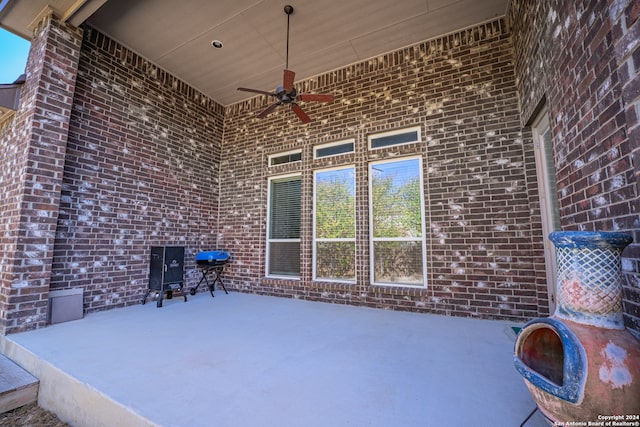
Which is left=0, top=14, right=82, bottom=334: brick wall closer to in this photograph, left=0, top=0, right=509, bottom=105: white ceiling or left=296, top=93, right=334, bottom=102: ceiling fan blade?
left=0, top=0, right=509, bottom=105: white ceiling

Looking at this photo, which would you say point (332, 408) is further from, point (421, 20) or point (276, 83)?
point (276, 83)

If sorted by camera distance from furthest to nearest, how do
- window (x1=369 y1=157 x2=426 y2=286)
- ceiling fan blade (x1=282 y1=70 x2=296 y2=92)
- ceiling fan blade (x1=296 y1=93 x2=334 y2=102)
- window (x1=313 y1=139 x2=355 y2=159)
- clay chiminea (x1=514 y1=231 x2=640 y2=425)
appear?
window (x1=313 y1=139 x2=355 y2=159), window (x1=369 y1=157 x2=426 y2=286), ceiling fan blade (x1=296 y1=93 x2=334 y2=102), ceiling fan blade (x1=282 y1=70 x2=296 y2=92), clay chiminea (x1=514 y1=231 x2=640 y2=425)

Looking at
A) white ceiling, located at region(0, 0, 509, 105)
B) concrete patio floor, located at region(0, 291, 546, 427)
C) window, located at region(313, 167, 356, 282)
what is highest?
white ceiling, located at region(0, 0, 509, 105)

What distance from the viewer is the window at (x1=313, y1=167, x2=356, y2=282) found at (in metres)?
4.45

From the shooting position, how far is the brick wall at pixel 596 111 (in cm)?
126

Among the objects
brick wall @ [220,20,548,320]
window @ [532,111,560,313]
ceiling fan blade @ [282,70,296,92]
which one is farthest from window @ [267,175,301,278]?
window @ [532,111,560,313]

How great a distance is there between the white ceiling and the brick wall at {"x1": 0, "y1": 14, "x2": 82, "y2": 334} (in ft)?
2.00

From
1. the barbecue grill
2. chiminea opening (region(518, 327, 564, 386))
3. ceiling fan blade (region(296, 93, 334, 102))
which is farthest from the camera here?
the barbecue grill

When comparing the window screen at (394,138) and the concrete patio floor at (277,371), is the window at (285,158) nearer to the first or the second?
the window screen at (394,138)

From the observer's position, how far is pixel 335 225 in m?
4.61

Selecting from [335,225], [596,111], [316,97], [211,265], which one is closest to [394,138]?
[316,97]

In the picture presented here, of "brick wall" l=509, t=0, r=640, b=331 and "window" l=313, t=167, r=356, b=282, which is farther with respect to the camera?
"window" l=313, t=167, r=356, b=282

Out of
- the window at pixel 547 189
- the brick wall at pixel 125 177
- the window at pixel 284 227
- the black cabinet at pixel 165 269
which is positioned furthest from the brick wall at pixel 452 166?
the brick wall at pixel 125 177

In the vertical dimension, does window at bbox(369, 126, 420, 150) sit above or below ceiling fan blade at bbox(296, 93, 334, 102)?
below
